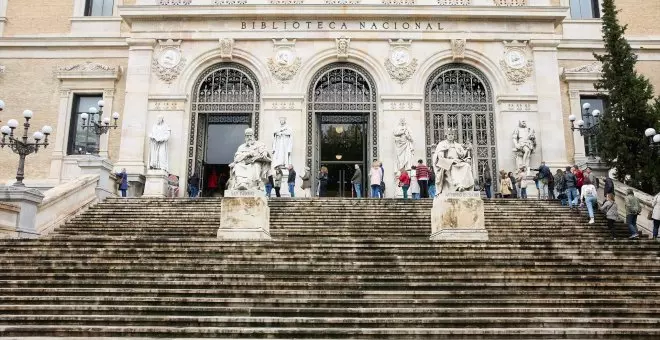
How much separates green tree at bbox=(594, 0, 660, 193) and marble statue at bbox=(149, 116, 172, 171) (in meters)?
13.9

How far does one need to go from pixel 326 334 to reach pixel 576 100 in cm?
1835

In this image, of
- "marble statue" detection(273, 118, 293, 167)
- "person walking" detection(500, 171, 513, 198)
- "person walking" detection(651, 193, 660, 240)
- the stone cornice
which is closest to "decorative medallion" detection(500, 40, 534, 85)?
the stone cornice

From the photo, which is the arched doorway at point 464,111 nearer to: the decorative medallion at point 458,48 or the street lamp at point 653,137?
the decorative medallion at point 458,48

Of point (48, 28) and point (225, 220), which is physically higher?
point (48, 28)

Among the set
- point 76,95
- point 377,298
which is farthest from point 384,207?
point 76,95

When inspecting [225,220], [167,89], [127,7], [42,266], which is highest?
[127,7]

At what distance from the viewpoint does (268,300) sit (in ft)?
27.8

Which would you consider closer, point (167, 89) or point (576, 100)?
point (167, 89)

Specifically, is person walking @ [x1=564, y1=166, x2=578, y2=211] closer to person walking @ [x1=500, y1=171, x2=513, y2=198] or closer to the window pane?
person walking @ [x1=500, y1=171, x2=513, y2=198]

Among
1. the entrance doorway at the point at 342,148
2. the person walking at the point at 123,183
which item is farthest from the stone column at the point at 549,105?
the person walking at the point at 123,183

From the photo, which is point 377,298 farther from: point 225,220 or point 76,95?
point 76,95

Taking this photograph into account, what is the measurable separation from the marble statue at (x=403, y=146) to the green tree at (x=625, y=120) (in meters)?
5.82

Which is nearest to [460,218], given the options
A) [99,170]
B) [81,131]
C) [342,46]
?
[99,170]

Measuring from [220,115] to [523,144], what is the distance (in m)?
11.0
